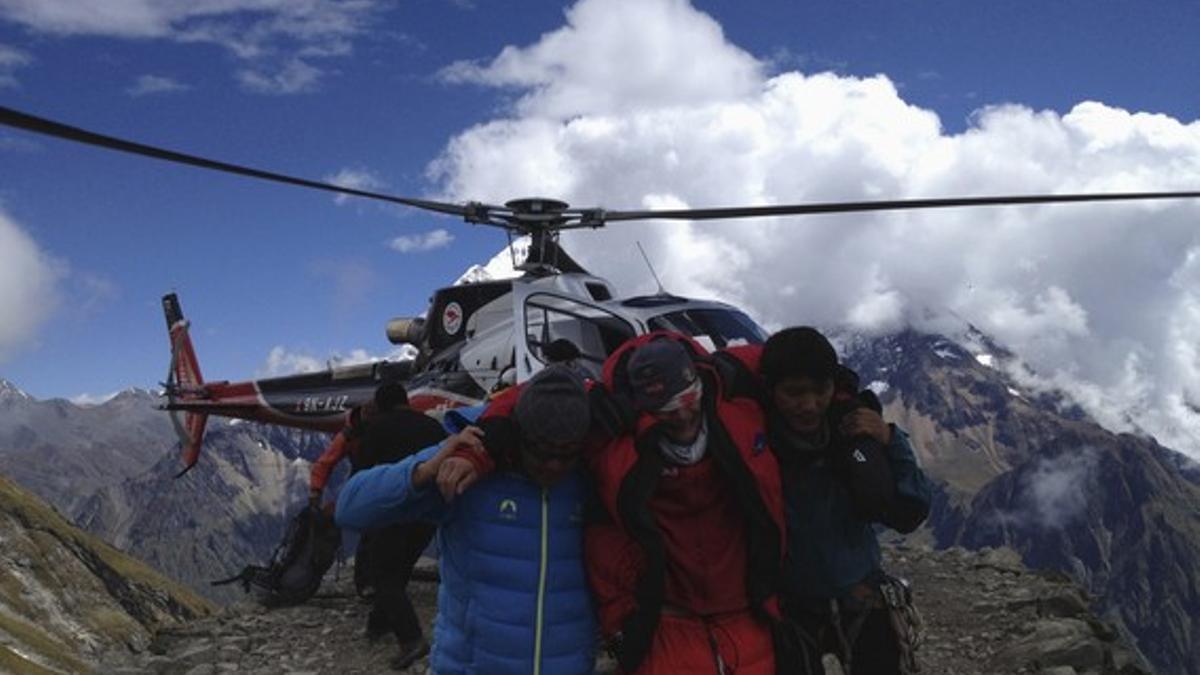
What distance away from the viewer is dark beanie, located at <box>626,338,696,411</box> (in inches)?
149

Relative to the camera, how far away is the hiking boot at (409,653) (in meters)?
9.34

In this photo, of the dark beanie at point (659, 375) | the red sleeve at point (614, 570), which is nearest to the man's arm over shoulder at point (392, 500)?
the red sleeve at point (614, 570)

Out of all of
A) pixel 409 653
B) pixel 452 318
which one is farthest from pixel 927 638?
pixel 452 318

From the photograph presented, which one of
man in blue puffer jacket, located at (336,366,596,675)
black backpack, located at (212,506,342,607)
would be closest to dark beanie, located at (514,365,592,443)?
man in blue puffer jacket, located at (336,366,596,675)

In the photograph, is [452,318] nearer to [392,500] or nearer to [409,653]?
[409,653]

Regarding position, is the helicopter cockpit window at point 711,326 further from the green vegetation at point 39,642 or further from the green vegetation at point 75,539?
the green vegetation at point 75,539

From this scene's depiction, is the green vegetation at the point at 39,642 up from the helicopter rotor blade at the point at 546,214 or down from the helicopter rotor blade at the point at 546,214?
up

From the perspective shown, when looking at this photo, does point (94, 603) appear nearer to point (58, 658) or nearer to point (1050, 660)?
point (58, 658)

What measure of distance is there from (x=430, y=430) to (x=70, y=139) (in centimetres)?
698

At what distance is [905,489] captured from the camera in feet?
14.5

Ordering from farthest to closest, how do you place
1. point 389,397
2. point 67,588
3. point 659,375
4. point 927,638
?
point 67,588 < point 927,638 < point 389,397 < point 659,375

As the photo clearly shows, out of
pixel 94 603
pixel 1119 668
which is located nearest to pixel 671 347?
pixel 1119 668

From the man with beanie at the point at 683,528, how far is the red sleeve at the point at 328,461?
7452 millimetres

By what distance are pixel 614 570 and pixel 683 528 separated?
0.33 metres
